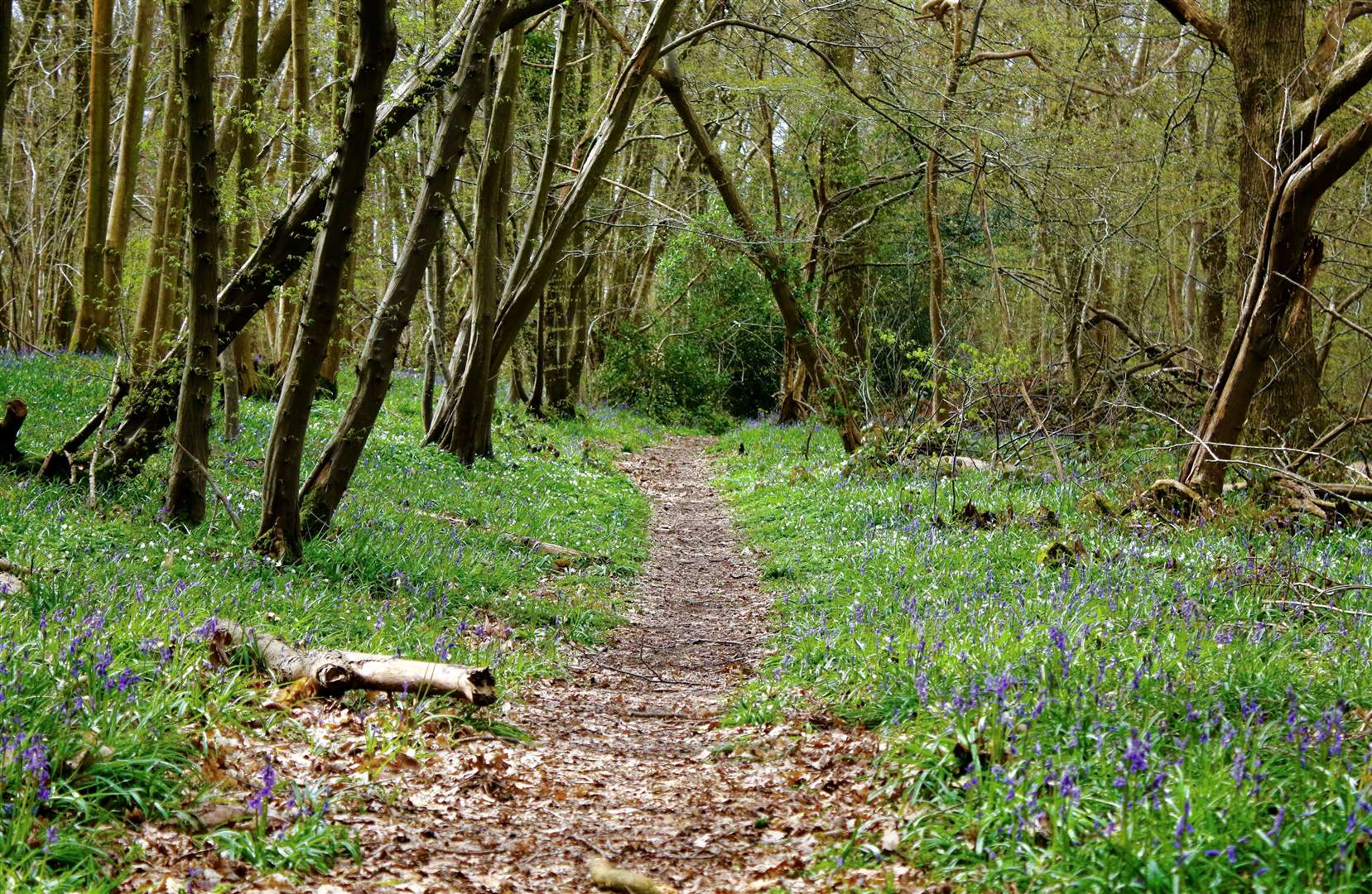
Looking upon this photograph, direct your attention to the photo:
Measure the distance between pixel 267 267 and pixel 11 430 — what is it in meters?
2.43

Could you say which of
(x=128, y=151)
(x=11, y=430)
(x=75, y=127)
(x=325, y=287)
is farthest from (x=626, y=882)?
(x=75, y=127)

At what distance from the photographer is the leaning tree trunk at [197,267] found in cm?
737

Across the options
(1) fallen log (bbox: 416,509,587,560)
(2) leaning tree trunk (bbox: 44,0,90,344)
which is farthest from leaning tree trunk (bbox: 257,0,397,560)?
(2) leaning tree trunk (bbox: 44,0,90,344)

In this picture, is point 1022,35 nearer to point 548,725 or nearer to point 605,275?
point 605,275

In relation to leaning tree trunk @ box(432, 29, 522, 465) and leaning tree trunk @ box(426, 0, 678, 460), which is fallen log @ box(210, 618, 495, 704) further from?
leaning tree trunk @ box(426, 0, 678, 460)

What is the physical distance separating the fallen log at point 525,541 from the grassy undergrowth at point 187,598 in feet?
0.56

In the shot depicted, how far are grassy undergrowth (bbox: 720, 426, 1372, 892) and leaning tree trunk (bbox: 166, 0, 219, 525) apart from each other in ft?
15.9

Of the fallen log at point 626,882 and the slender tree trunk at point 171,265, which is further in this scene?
the slender tree trunk at point 171,265

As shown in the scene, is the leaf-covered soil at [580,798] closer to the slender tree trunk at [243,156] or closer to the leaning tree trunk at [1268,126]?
the slender tree trunk at [243,156]

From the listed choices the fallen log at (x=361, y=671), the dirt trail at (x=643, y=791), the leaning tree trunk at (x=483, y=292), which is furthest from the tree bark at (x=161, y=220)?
the dirt trail at (x=643, y=791)

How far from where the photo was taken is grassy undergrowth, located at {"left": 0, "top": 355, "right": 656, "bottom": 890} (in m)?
3.63

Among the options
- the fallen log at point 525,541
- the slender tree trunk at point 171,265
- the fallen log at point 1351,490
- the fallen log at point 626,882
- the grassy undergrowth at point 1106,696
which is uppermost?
the slender tree trunk at point 171,265

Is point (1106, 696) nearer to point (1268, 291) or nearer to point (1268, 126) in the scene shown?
point (1268, 291)

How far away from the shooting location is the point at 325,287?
7.52 m
